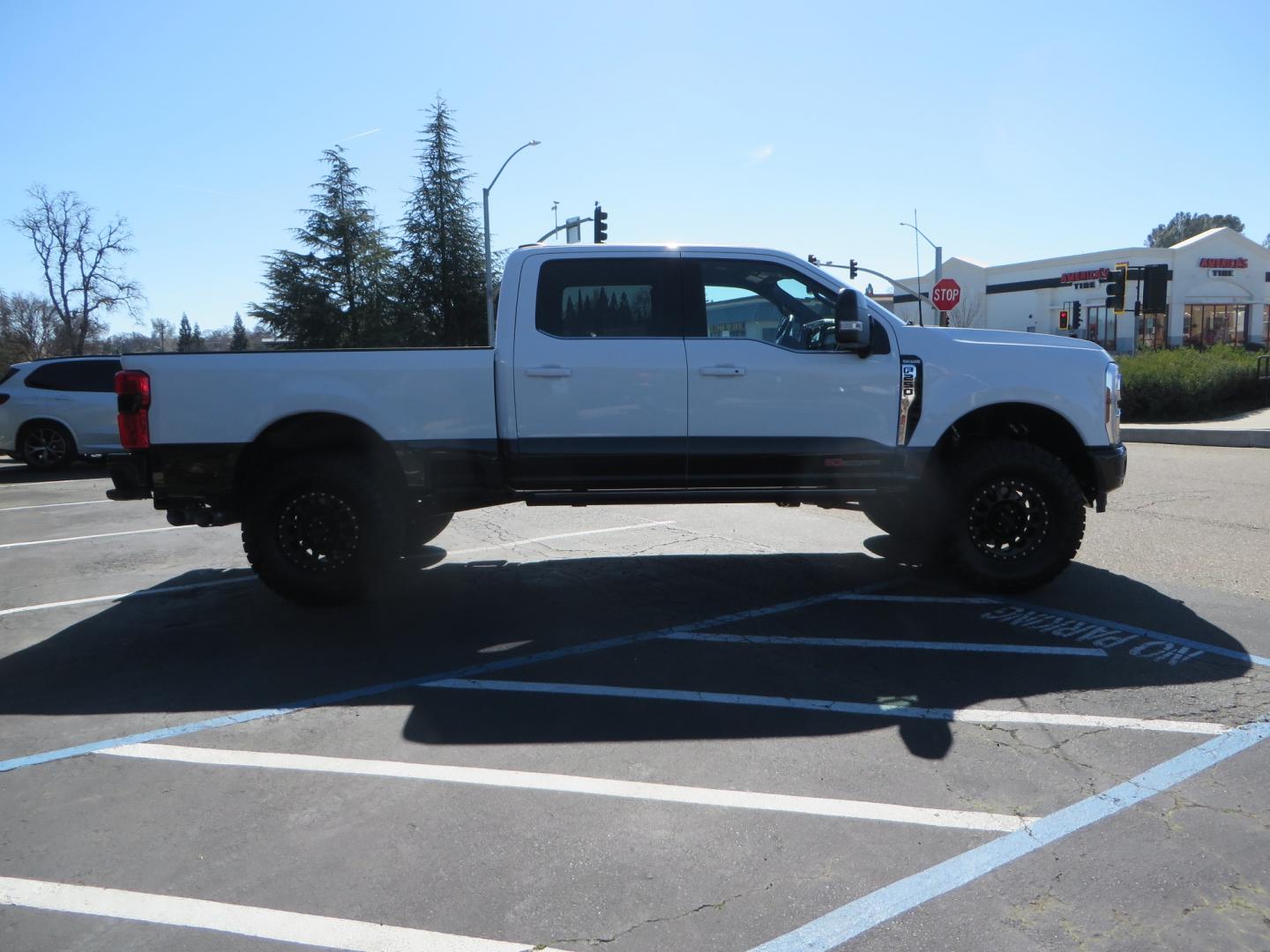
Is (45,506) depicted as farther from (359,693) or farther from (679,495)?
(679,495)

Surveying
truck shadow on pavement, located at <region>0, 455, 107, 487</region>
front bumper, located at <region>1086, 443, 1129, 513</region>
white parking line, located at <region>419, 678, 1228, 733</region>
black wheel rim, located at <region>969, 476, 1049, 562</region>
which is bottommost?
white parking line, located at <region>419, 678, 1228, 733</region>

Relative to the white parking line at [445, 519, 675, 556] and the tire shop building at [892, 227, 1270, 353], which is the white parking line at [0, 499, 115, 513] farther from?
the tire shop building at [892, 227, 1270, 353]

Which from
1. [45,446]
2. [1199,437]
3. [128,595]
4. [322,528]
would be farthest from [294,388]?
[1199,437]

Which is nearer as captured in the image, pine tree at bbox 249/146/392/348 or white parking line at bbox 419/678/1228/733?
white parking line at bbox 419/678/1228/733

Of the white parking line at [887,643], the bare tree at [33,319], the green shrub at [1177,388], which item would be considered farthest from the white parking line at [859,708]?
the bare tree at [33,319]

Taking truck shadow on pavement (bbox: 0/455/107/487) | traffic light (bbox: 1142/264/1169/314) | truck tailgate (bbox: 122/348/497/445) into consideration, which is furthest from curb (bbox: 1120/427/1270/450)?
truck shadow on pavement (bbox: 0/455/107/487)

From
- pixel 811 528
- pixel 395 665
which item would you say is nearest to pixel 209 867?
pixel 395 665

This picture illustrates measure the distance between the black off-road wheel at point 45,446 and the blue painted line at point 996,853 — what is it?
15720 mm

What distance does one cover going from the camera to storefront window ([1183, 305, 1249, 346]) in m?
49.2

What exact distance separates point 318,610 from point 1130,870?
480cm

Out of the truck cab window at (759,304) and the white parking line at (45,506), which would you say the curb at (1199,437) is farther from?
the white parking line at (45,506)

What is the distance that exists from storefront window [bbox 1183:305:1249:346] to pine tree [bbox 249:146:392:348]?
4161cm

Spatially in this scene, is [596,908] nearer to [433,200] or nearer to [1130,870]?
[1130,870]

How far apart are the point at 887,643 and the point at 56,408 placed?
1432 cm
